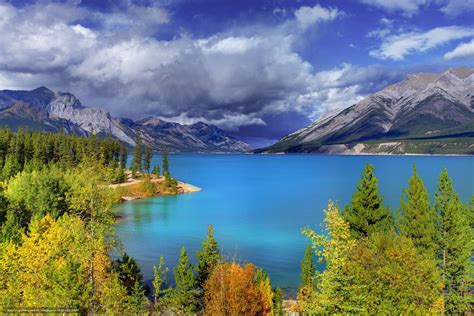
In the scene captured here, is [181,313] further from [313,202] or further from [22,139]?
[22,139]

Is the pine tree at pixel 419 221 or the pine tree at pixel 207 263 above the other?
the pine tree at pixel 419 221

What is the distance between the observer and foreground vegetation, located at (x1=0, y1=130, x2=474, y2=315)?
32.4m

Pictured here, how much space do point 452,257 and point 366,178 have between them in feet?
49.6

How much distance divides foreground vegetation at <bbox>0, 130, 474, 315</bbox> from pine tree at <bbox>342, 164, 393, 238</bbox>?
0.47ft

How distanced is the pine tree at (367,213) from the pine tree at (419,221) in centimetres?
248

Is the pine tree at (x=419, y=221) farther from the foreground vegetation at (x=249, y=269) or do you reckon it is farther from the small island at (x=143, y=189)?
the small island at (x=143, y=189)

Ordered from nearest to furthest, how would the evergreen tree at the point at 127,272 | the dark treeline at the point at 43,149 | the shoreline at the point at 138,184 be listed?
the evergreen tree at the point at 127,272 → the dark treeline at the point at 43,149 → the shoreline at the point at 138,184

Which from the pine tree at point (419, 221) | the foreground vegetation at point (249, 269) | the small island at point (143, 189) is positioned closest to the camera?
the foreground vegetation at point (249, 269)

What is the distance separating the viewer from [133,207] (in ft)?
458

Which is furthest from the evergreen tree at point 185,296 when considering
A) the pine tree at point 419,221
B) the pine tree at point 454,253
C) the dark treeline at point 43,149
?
the dark treeline at point 43,149

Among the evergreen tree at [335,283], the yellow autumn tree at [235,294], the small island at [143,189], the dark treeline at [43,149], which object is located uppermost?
the dark treeline at [43,149]

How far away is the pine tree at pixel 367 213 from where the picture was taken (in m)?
55.1

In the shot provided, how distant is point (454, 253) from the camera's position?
5103 cm

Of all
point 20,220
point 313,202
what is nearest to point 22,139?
point 20,220
